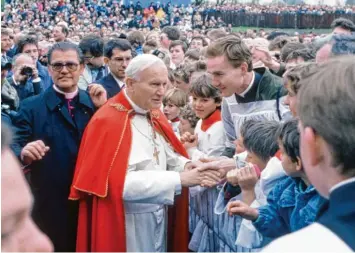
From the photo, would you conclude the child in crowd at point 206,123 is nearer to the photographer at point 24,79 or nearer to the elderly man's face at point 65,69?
the elderly man's face at point 65,69

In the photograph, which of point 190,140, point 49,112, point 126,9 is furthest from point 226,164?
point 126,9

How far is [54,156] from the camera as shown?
14.3 ft

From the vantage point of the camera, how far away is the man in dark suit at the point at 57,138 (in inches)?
170

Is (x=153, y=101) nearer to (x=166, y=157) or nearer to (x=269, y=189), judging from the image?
(x=166, y=157)

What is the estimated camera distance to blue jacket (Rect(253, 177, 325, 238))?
2756 millimetres

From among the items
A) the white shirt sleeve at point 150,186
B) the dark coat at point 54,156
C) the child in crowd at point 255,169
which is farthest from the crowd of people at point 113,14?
the child in crowd at point 255,169

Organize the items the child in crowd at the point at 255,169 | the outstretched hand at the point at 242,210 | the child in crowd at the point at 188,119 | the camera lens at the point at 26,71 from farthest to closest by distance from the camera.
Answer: the camera lens at the point at 26,71
the child in crowd at the point at 188,119
the child in crowd at the point at 255,169
the outstretched hand at the point at 242,210

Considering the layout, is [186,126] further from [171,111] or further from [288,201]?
[288,201]

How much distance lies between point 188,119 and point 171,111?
20.2 inches

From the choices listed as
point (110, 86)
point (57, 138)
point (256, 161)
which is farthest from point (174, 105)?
point (256, 161)

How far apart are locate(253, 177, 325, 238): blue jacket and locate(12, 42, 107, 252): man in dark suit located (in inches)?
70.4

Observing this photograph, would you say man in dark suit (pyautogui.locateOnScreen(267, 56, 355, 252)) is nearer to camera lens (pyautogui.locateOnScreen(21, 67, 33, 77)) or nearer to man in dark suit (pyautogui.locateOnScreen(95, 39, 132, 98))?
man in dark suit (pyautogui.locateOnScreen(95, 39, 132, 98))

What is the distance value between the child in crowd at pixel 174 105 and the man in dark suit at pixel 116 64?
0.47 meters

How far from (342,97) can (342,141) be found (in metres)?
0.11
